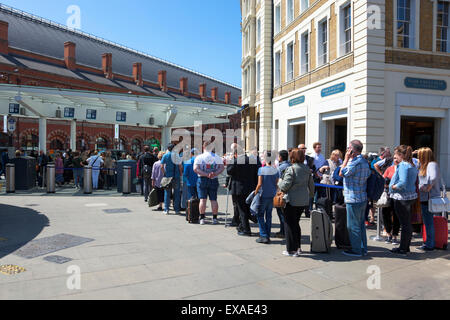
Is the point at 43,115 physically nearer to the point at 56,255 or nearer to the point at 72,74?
the point at 56,255

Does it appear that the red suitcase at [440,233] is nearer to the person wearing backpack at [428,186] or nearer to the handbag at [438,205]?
the person wearing backpack at [428,186]

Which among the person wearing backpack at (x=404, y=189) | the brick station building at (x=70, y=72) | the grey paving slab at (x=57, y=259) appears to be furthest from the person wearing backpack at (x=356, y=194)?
the brick station building at (x=70, y=72)

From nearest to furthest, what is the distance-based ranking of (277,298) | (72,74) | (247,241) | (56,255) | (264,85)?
1. (277,298)
2. (56,255)
3. (247,241)
4. (264,85)
5. (72,74)

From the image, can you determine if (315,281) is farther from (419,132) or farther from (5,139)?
(5,139)

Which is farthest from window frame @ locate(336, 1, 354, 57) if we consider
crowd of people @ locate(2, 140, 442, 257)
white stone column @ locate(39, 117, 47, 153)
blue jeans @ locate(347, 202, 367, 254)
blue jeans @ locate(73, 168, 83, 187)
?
white stone column @ locate(39, 117, 47, 153)

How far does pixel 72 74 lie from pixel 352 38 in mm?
39087

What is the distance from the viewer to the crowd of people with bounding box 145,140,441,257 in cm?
583

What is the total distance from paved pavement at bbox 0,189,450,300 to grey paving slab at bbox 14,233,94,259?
2.6 inches

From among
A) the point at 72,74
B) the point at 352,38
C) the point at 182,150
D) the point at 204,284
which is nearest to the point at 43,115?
the point at 182,150

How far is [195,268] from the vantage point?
17.0 feet

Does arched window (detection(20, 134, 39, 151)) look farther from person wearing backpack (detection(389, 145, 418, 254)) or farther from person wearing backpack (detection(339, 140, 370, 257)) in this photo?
person wearing backpack (detection(389, 145, 418, 254))

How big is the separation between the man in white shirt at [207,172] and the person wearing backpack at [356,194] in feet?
10.9

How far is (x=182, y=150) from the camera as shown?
33.6 feet

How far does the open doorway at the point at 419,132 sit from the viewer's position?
16.5 meters
